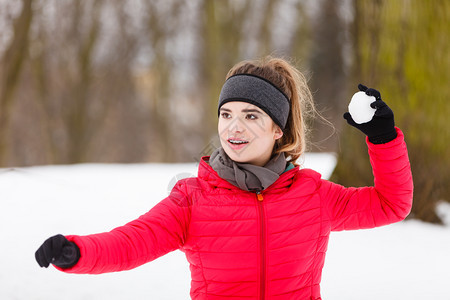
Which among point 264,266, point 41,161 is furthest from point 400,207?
point 41,161

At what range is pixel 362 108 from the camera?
1719 mm

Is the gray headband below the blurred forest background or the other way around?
below

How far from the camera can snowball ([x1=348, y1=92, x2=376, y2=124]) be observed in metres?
1.72

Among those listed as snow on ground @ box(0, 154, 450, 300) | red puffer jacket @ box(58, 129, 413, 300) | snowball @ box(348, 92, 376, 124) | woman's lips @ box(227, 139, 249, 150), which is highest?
snowball @ box(348, 92, 376, 124)

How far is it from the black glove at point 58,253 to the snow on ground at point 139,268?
2.37ft

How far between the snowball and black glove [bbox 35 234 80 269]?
112 centimetres

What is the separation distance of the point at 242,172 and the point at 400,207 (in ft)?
2.21

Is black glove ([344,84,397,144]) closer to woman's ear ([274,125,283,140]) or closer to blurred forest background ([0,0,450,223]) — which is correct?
woman's ear ([274,125,283,140])

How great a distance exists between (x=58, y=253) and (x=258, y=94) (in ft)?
3.21

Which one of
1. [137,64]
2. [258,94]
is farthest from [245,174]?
[137,64]

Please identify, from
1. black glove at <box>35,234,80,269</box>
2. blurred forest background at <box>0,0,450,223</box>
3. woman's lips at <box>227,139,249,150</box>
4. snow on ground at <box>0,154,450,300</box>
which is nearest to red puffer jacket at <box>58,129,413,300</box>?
woman's lips at <box>227,139,249,150</box>

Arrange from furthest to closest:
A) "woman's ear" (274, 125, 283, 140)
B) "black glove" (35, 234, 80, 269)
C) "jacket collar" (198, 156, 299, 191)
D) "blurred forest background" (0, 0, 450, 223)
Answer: "blurred forest background" (0, 0, 450, 223), "woman's ear" (274, 125, 283, 140), "jacket collar" (198, 156, 299, 191), "black glove" (35, 234, 80, 269)

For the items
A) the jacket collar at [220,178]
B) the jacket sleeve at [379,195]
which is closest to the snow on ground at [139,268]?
the jacket collar at [220,178]

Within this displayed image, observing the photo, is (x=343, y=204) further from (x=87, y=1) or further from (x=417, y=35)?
(x=87, y=1)
